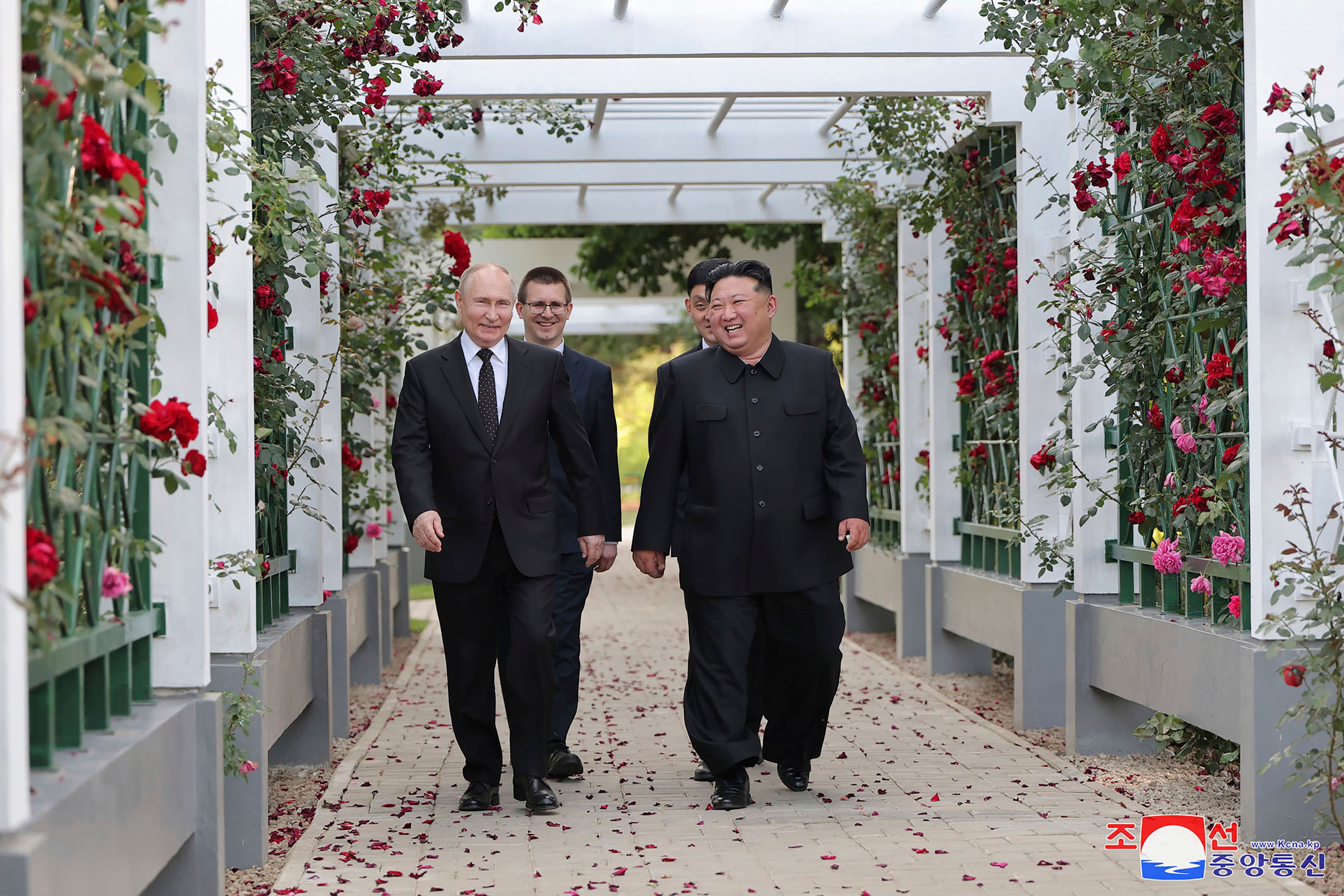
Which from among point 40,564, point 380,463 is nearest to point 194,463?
point 40,564

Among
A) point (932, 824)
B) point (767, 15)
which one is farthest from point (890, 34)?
point (932, 824)

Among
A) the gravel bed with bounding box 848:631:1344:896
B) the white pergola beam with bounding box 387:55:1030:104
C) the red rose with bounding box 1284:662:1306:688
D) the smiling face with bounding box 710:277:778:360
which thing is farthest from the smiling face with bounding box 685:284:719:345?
→ the red rose with bounding box 1284:662:1306:688

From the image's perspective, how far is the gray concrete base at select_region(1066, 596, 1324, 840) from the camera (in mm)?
4031

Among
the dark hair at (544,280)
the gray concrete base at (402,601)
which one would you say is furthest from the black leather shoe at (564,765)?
the gray concrete base at (402,601)

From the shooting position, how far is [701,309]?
18.3 ft

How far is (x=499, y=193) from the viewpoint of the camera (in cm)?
970

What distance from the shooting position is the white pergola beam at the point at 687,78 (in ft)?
22.5

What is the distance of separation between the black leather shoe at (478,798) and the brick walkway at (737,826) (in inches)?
2.3

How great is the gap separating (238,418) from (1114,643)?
10.4 feet

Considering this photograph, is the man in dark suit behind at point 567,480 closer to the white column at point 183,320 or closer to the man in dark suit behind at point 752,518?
the man in dark suit behind at point 752,518

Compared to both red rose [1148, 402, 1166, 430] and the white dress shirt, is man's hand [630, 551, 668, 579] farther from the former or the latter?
red rose [1148, 402, 1166, 430]

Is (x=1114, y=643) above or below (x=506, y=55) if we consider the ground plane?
below

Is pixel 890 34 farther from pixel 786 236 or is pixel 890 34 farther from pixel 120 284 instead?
pixel 786 236

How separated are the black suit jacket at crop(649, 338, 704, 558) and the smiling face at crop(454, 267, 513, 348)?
1.81 feet
